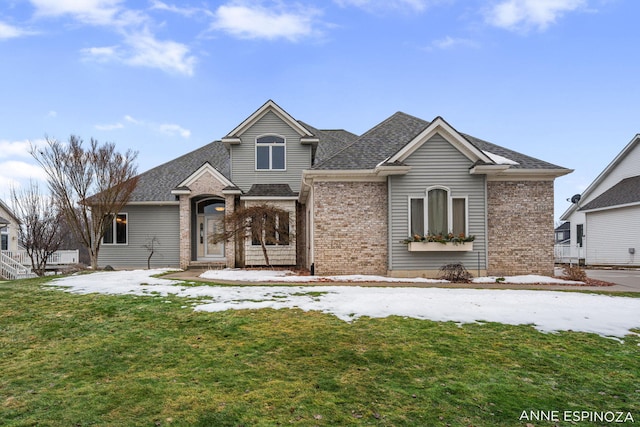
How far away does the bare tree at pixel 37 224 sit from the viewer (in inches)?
732

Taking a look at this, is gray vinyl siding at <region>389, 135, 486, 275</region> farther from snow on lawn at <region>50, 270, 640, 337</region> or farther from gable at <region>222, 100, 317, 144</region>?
gable at <region>222, 100, 317, 144</region>

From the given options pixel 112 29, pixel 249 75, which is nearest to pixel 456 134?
pixel 112 29

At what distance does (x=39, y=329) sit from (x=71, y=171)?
12.9m

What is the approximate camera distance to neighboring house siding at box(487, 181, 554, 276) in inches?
496

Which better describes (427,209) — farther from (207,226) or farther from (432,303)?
(207,226)

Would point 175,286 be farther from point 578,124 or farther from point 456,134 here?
point 578,124

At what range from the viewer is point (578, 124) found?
25.6 metres

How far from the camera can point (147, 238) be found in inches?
706

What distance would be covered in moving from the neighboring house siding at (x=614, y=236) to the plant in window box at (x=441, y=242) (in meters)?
13.8

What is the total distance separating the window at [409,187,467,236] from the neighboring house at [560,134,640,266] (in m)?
13.5

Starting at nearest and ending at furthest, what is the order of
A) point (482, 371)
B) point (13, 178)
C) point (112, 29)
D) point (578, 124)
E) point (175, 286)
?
point (482, 371), point (175, 286), point (112, 29), point (13, 178), point (578, 124)

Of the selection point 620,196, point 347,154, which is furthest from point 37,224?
point 620,196

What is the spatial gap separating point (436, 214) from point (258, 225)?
7.11 m

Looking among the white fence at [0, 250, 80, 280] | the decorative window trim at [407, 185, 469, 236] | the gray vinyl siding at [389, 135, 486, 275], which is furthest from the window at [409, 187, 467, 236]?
the white fence at [0, 250, 80, 280]
